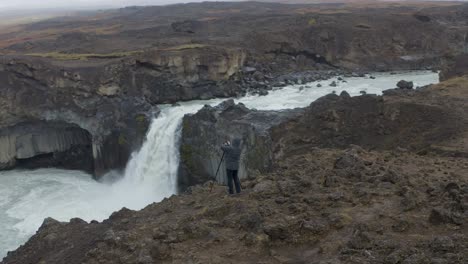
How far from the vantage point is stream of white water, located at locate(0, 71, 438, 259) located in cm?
2391

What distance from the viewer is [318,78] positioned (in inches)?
1457

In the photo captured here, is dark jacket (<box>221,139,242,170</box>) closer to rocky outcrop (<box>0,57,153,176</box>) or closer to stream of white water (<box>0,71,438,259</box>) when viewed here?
stream of white water (<box>0,71,438,259</box>)

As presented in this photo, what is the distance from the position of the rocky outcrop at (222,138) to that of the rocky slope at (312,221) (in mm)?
4527

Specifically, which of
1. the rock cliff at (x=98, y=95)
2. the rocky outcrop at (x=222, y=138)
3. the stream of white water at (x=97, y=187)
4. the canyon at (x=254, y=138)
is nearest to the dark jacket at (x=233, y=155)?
the canyon at (x=254, y=138)

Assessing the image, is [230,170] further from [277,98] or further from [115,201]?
[277,98]

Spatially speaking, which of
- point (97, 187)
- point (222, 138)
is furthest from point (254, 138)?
point (97, 187)

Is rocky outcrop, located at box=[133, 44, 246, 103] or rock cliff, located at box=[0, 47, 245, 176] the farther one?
rocky outcrop, located at box=[133, 44, 246, 103]

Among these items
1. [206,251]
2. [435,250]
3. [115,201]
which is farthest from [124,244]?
[115,201]

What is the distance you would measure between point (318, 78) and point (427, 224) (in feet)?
91.5

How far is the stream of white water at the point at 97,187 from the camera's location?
941 inches

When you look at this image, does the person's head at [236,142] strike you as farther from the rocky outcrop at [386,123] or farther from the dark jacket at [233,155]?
the rocky outcrop at [386,123]

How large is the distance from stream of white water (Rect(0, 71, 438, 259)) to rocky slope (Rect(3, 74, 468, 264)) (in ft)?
33.4

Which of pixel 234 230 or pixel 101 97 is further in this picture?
pixel 101 97

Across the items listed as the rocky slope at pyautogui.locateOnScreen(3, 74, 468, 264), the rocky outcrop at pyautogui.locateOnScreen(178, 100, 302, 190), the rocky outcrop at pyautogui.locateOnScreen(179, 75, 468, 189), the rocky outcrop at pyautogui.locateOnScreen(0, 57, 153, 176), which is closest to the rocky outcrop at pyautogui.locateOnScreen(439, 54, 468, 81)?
the rocky outcrop at pyautogui.locateOnScreen(179, 75, 468, 189)
